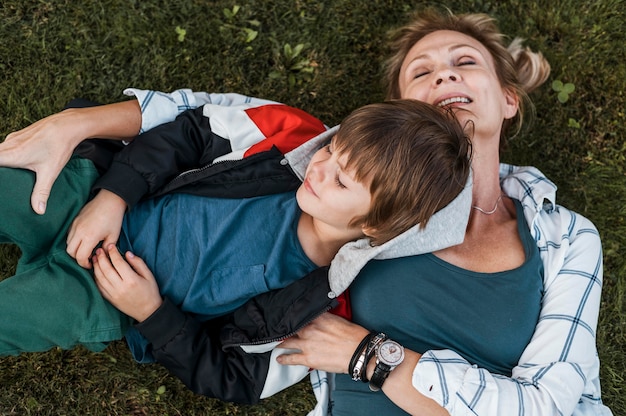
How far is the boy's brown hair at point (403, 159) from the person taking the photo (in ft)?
9.60

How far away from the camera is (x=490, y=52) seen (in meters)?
3.87

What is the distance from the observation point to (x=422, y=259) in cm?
329

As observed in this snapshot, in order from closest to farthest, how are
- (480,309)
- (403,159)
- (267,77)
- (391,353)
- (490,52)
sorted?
(403,159)
(391,353)
(480,309)
(490,52)
(267,77)

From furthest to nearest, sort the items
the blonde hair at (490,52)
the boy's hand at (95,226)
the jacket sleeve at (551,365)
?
the blonde hair at (490,52), the boy's hand at (95,226), the jacket sleeve at (551,365)

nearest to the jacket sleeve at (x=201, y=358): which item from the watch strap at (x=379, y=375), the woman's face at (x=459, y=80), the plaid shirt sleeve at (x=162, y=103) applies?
the watch strap at (x=379, y=375)

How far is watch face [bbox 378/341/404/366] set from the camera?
312 centimetres

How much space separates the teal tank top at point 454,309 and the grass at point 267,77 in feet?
3.54

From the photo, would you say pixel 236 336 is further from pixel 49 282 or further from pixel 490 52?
pixel 490 52

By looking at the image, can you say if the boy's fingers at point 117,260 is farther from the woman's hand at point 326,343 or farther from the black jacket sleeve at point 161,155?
the woman's hand at point 326,343

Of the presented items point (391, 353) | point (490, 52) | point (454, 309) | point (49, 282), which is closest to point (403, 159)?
point (454, 309)

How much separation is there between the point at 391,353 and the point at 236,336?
2.74 feet

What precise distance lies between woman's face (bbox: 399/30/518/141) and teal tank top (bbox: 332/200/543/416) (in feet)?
2.60

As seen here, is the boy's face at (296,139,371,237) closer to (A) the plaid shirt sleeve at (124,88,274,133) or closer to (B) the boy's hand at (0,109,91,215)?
(A) the plaid shirt sleeve at (124,88,274,133)

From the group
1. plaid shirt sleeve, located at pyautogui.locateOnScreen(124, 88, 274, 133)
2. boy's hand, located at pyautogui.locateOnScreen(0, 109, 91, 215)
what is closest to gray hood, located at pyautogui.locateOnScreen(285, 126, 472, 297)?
plaid shirt sleeve, located at pyautogui.locateOnScreen(124, 88, 274, 133)
